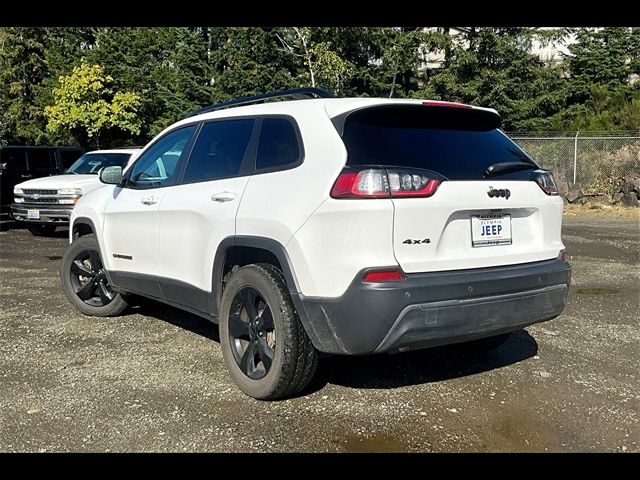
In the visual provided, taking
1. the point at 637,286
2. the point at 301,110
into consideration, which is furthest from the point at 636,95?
the point at 301,110

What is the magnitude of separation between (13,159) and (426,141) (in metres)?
12.6

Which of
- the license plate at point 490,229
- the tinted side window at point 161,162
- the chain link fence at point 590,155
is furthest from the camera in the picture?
the chain link fence at point 590,155

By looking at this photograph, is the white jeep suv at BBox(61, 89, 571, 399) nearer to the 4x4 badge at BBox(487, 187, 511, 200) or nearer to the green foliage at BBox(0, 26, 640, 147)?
the 4x4 badge at BBox(487, 187, 511, 200)

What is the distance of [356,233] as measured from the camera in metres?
3.06

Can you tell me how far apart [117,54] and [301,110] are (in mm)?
30781

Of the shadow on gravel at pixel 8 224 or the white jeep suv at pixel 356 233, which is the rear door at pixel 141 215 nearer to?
the white jeep suv at pixel 356 233

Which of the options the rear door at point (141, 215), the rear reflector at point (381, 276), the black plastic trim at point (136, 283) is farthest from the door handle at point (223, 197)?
the rear reflector at point (381, 276)

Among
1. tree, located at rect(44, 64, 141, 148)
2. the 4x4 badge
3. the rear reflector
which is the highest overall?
tree, located at rect(44, 64, 141, 148)

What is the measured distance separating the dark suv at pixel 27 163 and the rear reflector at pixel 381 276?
12301 millimetres

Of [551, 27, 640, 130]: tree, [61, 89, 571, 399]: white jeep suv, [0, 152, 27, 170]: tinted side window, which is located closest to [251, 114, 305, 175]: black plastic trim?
[61, 89, 571, 399]: white jeep suv

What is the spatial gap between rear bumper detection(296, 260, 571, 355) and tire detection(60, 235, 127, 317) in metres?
3.05

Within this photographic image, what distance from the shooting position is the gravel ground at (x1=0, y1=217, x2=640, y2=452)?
3.19 metres

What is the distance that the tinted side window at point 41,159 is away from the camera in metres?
13.7
